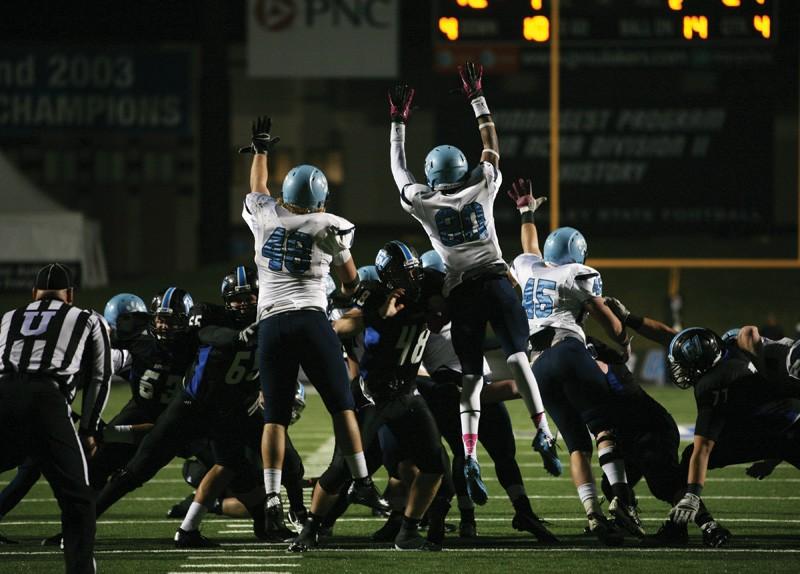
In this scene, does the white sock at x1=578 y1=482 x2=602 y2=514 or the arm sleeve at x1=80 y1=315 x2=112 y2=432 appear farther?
the white sock at x1=578 y1=482 x2=602 y2=514

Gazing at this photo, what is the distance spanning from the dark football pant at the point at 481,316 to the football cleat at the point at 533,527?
82 cm

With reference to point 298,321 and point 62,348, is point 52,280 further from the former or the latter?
point 298,321

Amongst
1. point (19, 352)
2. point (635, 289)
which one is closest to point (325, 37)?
point (635, 289)

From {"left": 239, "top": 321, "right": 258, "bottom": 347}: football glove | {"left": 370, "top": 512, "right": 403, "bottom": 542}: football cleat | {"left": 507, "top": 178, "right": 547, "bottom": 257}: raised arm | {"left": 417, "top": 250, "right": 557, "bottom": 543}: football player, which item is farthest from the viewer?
{"left": 507, "top": 178, "right": 547, "bottom": 257}: raised arm

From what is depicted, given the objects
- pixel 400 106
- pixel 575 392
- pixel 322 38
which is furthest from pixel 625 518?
pixel 322 38

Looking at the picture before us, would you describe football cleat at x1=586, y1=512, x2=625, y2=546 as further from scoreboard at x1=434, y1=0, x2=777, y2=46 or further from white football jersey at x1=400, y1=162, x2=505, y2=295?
scoreboard at x1=434, y1=0, x2=777, y2=46

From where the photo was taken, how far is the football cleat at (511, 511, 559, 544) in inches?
295

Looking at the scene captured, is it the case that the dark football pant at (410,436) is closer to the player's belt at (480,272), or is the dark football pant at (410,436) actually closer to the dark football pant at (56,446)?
the player's belt at (480,272)

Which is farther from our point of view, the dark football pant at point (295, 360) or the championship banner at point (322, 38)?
the championship banner at point (322, 38)

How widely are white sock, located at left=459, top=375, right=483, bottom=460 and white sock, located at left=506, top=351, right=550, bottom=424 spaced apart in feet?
0.64

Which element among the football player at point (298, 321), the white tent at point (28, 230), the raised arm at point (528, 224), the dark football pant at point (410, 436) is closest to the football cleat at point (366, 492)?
the football player at point (298, 321)

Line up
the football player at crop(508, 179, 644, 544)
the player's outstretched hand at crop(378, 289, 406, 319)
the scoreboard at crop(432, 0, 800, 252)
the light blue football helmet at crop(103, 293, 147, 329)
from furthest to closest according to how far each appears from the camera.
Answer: the scoreboard at crop(432, 0, 800, 252) < the light blue football helmet at crop(103, 293, 147, 329) < the football player at crop(508, 179, 644, 544) < the player's outstretched hand at crop(378, 289, 406, 319)

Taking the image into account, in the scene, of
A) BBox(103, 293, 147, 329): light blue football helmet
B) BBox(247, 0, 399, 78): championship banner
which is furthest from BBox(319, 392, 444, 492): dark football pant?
BBox(247, 0, 399, 78): championship banner

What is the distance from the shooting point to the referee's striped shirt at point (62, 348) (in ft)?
20.2
